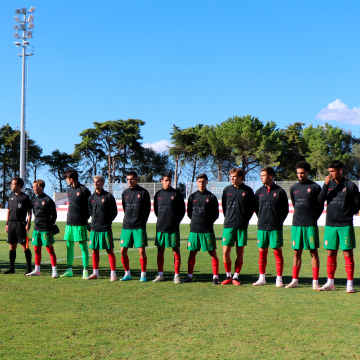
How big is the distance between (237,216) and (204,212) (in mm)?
532

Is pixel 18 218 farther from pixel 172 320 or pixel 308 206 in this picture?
pixel 308 206

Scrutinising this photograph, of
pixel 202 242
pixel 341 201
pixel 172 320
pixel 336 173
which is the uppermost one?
pixel 336 173

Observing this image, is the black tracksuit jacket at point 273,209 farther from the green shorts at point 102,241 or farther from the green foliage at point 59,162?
Result: the green foliage at point 59,162

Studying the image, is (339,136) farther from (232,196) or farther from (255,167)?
(232,196)

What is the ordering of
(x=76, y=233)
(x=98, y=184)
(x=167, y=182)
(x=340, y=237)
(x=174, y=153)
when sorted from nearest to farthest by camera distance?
(x=340, y=237)
(x=167, y=182)
(x=98, y=184)
(x=76, y=233)
(x=174, y=153)

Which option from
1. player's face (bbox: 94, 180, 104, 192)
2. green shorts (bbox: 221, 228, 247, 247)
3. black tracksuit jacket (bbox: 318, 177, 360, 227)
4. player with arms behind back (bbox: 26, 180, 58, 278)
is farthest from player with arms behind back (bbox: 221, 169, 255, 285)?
player with arms behind back (bbox: 26, 180, 58, 278)

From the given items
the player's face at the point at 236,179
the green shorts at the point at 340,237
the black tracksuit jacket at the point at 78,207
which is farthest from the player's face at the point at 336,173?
the black tracksuit jacket at the point at 78,207

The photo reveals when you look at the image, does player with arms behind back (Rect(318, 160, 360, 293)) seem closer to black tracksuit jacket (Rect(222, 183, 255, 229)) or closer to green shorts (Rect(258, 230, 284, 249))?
green shorts (Rect(258, 230, 284, 249))

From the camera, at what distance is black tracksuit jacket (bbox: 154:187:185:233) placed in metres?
7.23

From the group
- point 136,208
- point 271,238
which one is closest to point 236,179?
point 271,238

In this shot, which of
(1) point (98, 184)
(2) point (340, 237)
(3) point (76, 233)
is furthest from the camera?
(3) point (76, 233)

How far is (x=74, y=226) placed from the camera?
7.60 meters

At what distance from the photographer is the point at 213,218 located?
716 cm

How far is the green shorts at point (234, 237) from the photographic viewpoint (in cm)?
689
